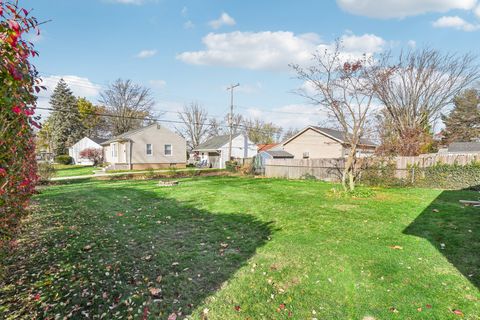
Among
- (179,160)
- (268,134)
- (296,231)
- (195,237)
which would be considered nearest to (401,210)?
(296,231)

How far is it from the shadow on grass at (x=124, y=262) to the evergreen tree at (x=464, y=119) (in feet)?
97.0

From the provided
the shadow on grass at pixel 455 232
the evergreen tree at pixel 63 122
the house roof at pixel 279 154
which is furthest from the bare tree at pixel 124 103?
the shadow on grass at pixel 455 232

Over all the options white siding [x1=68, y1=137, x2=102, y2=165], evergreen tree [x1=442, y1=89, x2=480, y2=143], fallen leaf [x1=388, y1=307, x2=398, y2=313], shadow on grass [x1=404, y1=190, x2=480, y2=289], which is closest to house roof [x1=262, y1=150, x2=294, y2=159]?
evergreen tree [x1=442, y1=89, x2=480, y2=143]

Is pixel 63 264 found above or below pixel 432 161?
below

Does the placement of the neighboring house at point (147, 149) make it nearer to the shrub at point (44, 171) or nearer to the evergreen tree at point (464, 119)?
the shrub at point (44, 171)

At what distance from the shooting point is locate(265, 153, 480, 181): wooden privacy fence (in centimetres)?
1259

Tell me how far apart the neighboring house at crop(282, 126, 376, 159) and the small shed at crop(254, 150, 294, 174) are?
1.00 meters

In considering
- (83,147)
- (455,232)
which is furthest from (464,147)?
(83,147)

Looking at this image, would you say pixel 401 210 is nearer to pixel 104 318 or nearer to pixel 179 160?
pixel 104 318

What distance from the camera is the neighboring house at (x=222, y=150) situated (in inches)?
1312

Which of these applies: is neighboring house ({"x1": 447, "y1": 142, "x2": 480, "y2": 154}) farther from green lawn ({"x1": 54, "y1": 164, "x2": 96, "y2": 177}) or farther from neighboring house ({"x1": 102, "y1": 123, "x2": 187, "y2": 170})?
green lawn ({"x1": 54, "y1": 164, "x2": 96, "y2": 177})

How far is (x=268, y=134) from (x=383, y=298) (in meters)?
52.3

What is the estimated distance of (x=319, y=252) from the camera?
4.70 metres

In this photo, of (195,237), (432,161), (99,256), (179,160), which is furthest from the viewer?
(179,160)
